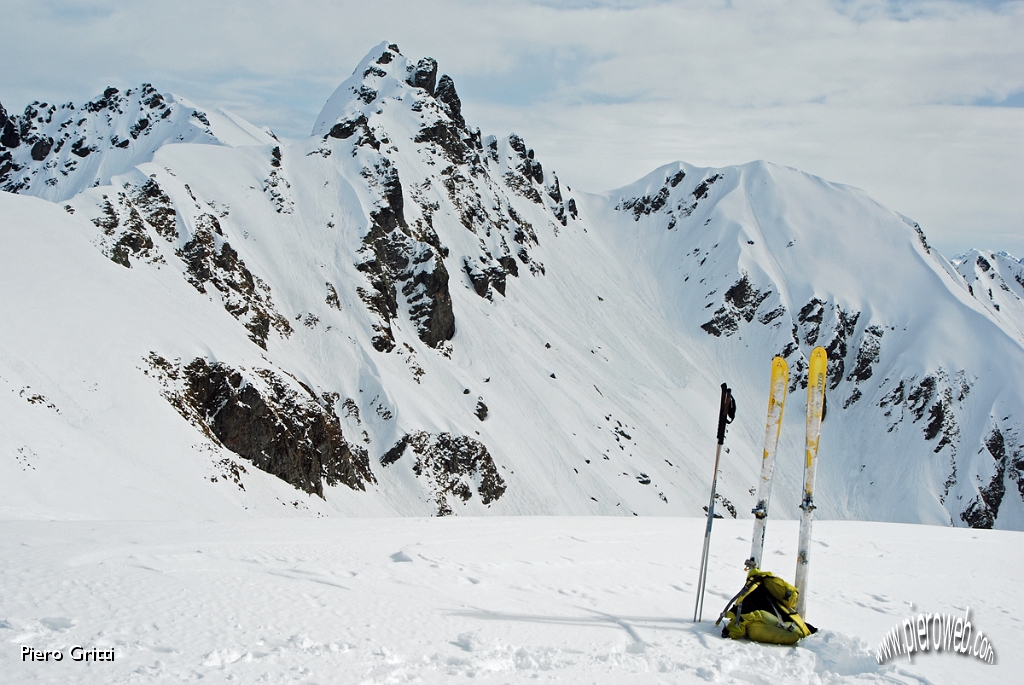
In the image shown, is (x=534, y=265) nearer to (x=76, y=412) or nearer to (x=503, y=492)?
(x=503, y=492)

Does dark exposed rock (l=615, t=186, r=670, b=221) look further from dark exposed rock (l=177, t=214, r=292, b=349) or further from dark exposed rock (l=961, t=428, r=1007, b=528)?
dark exposed rock (l=177, t=214, r=292, b=349)

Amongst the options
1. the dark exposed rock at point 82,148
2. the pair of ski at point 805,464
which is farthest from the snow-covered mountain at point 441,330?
the pair of ski at point 805,464

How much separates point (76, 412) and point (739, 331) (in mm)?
106893

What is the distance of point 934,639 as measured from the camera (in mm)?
9781

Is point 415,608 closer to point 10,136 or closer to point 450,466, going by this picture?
point 450,466

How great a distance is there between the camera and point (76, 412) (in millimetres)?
28438

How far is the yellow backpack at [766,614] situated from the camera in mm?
8836

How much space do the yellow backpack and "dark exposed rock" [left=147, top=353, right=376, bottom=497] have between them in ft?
104

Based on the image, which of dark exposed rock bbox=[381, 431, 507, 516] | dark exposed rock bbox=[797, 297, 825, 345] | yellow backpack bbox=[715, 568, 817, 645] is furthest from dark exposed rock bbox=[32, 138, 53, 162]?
yellow backpack bbox=[715, 568, 817, 645]

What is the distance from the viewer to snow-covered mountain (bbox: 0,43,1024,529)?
33188 mm

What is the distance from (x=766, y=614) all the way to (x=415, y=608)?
439 centimetres

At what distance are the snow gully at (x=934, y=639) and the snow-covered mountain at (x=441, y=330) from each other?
16.1 m

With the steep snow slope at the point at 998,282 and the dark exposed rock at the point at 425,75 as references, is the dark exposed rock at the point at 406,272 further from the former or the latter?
the steep snow slope at the point at 998,282

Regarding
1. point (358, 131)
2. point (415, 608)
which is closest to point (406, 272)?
point (358, 131)
